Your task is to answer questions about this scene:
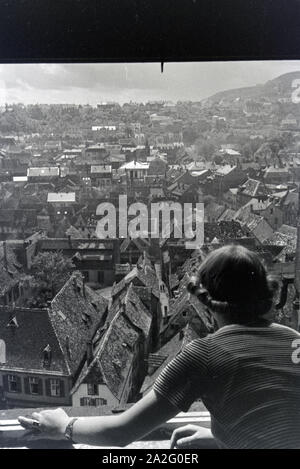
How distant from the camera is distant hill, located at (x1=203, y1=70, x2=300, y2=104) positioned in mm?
1371

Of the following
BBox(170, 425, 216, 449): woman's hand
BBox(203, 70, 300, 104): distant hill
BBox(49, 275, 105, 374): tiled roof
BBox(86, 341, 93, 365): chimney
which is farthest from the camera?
BBox(86, 341, 93, 365): chimney

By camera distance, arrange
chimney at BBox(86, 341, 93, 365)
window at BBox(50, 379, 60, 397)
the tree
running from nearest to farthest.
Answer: the tree < window at BBox(50, 379, 60, 397) < chimney at BBox(86, 341, 93, 365)

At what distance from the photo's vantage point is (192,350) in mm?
704

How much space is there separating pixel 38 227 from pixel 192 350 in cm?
125

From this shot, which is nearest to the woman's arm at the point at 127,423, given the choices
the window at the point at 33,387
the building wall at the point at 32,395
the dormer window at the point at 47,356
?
the building wall at the point at 32,395

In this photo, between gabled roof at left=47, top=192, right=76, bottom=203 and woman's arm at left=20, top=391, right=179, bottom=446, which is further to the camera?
gabled roof at left=47, top=192, right=76, bottom=203

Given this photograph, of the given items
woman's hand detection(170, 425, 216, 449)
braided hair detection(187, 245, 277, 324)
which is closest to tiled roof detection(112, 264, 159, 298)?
woman's hand detection(170, 425, 216, 449)

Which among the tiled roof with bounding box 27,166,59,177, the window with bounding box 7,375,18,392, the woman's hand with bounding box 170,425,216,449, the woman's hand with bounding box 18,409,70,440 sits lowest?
the window with bounding box 7,375,18,392

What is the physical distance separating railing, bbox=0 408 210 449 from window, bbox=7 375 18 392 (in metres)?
0.67

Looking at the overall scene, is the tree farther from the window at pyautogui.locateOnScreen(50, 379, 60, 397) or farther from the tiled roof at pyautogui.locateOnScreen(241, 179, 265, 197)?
the tiled roof at pyautogui.locateOnScreen(241, 179, 265, 197)

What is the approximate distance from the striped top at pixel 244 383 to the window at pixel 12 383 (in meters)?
1.45

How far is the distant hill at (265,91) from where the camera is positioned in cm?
137
